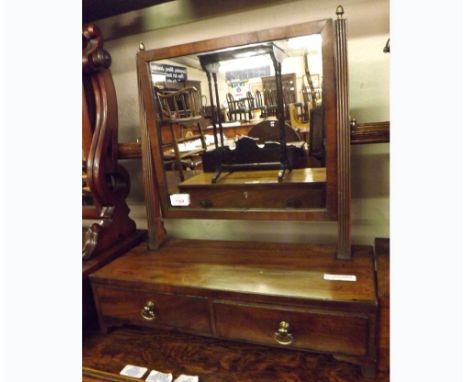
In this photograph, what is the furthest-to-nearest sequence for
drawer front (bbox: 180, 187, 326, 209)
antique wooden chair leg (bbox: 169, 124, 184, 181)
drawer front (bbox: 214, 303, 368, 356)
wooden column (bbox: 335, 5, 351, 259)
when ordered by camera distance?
antique wooden chair leg (bbox: 169, 124, 184, 181) → drawer front (bbox: 180, 187, 326, 209) → wooden column (bbox: 335, 5, 351, 259) → drawer front (bbox: 214, 303, 368, 356)

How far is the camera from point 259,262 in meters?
0.99

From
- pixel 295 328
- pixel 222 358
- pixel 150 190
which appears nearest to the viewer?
pixel 295 328

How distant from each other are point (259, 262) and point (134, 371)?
0.44 metres

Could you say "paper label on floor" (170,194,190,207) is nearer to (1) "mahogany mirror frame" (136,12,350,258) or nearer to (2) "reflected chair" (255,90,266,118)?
(1) "mahogany mirror frame" (136,12,350,258)


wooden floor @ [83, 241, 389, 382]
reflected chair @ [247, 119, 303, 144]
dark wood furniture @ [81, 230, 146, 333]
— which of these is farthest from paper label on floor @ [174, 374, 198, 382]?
reflected chair @ [247, 119, 303, 144]

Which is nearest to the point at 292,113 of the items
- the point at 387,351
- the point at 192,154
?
the point at 192,154

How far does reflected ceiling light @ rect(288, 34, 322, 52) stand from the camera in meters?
0.88

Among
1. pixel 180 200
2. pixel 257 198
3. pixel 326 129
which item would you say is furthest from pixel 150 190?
pixel 326 129

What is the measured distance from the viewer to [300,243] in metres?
1.14

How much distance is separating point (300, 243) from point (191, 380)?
1.78 feet

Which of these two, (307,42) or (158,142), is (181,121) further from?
(307,42)

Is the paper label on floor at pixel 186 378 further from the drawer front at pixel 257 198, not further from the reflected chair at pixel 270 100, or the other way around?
the reflected chair at pixel 270 100

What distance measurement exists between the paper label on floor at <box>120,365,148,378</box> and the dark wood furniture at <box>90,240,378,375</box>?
0.38 ft
